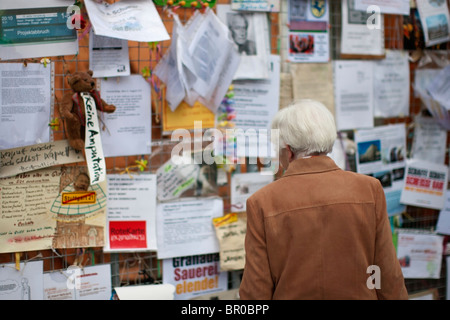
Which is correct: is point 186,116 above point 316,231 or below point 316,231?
Answer: above

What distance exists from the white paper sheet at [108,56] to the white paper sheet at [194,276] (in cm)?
71

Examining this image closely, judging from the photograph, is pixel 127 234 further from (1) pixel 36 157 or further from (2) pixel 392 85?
(2) pixel 392 85

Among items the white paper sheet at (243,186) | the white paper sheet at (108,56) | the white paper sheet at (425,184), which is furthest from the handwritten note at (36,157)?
the white paper sheet at (425,184)

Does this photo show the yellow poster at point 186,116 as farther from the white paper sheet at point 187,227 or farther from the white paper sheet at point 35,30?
the white paper sheet at point 35,30

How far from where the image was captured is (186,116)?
1.69 metres

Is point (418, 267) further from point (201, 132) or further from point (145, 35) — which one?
point (145, 35)

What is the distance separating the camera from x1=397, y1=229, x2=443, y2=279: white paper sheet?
2182mm

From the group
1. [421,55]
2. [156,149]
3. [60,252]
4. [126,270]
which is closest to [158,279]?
[126,270]

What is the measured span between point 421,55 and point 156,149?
1350 millimetres

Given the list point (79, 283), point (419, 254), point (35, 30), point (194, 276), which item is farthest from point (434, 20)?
point (79, 283)

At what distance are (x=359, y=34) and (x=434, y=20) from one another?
42cm

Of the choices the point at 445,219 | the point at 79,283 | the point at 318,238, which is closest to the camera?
the point at 318,238

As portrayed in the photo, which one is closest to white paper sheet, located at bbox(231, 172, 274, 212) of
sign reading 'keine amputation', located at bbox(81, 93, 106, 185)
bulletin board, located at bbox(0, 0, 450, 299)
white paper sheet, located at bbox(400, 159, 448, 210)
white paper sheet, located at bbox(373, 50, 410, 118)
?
bulletin board, located at bbox(0, 0, 450, 299)

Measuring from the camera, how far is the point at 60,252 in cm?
155
